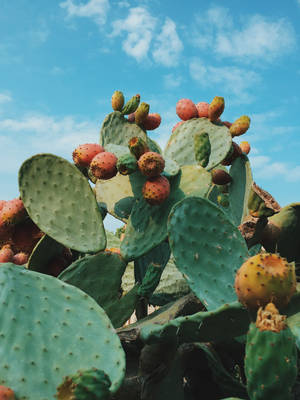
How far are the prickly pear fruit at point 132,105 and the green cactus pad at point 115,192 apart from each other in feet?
1.82

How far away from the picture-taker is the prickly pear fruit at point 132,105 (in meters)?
2.95

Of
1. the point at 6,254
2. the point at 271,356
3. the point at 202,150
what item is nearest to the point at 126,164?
the point at 202,150

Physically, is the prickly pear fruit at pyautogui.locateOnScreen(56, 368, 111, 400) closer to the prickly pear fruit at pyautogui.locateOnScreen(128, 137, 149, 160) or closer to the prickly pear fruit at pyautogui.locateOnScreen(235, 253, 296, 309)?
the prickly pear fruit at pyautogui.locateOnScreen(235, 253, 296, 309)

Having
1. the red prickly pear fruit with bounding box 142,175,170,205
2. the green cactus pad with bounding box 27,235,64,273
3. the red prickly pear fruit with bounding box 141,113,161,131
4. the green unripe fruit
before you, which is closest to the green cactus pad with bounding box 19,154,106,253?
the green cactus pad with bounding box 27,235,64,273

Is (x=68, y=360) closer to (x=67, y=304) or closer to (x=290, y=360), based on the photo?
(x=67, y=304)

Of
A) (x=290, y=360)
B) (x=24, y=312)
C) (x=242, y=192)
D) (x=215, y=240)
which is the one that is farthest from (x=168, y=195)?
(x=290, y=360)

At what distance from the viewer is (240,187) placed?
2801 mm

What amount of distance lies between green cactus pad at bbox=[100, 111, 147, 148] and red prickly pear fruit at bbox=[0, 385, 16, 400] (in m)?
1.87

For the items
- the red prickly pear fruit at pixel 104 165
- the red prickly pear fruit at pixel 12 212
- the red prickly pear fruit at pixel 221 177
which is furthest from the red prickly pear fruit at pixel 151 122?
the red prickly pear fruit at pixel 12 212

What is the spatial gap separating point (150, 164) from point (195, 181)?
0.98 ft

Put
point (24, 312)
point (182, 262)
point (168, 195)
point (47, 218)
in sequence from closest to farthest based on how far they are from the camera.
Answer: point (24, 312)
point (182, 262)
point (47, 218)
point (168, 195)

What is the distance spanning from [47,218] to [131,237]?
410 mm

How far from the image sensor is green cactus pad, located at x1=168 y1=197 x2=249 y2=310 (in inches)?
69.5

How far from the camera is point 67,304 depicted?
5.18 ft
